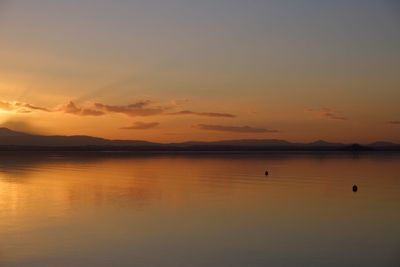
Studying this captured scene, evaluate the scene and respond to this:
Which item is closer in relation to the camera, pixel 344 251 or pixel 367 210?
pixel 344 251

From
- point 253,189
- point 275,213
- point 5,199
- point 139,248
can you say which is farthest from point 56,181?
point 139,248

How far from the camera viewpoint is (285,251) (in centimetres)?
1373

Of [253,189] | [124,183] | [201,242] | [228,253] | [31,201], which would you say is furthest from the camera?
[124,183]

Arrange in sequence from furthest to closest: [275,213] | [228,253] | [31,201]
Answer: [31,201], [275,213], [228,253]

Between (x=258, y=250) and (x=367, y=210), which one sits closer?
(x=258, y=250)

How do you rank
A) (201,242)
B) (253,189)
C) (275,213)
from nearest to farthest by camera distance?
(201,242)
(275,213)
(253,189)

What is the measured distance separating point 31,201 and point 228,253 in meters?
14.1

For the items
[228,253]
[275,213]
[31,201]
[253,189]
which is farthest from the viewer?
[253,189]

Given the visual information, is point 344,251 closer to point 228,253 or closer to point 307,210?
point 228,253

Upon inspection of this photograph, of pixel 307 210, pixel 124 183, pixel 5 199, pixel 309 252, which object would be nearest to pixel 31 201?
pixel 5 199

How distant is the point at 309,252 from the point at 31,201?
51.5 feet

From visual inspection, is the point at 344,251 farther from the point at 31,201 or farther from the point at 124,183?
the point at 124,183

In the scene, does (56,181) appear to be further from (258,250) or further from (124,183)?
(258,250)

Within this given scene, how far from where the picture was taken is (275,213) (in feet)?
67.8
